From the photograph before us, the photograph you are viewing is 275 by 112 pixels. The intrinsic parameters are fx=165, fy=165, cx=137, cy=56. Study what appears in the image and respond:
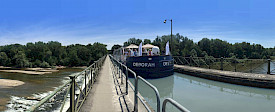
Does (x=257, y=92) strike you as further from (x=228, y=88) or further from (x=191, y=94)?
(x=191, y=94)

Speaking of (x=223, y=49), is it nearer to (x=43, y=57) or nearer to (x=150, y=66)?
(x=150, y=66)

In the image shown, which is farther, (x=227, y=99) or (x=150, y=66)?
(x=150, y=66)

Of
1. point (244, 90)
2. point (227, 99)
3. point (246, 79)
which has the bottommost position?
point (227, 99)

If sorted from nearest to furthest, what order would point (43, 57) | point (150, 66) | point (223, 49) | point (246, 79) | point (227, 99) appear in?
point (227, 99), point (246, 79), point (150, 66), point (223, 49), point (43, 57)

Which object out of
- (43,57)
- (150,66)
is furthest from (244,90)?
(43,57)

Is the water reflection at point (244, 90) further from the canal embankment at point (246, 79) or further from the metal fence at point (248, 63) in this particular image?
the metal fence at point (248, 63)

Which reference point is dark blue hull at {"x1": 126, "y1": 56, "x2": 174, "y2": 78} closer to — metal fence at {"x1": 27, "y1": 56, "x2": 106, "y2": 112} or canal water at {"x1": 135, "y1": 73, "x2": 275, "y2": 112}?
canal water at {"x1": 135, "y1": 73, "x2": 275, "y2": 112}

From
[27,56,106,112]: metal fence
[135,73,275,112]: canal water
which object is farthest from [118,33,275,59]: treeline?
[27,56,106,112]: metal fence

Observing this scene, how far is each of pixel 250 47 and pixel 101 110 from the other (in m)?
83.5

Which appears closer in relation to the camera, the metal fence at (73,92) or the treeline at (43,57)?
the metal fence at (73,92)

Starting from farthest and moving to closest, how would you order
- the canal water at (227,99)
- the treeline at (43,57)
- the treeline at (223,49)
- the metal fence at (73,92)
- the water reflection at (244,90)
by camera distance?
1. the treeline at (43,57)
2. the treeline at (223,49)
3. the water reflection at (244,90)
4. the canal water at (227,99)
5. the metal fence at (73,92)

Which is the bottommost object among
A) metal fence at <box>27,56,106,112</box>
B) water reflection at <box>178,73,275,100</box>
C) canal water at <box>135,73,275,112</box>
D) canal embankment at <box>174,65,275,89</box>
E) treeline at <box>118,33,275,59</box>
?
canal water at <box>135,73,275,112</box>

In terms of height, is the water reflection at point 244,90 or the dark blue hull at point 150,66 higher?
the dark blue hull at point 150,66

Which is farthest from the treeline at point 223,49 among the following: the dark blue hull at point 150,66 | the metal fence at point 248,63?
the dark blue hull at point 150,66
